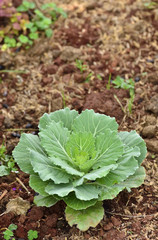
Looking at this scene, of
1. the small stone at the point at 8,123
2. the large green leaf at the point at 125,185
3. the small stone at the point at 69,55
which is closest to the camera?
the large green leaf at the point at 125,185

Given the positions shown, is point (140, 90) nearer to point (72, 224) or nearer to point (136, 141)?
point (136, 141)

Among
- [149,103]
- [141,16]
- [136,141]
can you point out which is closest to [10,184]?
[136,141]

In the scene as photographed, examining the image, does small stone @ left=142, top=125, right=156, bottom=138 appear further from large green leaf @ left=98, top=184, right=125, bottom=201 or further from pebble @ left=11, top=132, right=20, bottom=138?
pebble @ left=11, top=132, right=20, bottom=138

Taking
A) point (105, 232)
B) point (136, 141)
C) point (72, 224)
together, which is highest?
point (136, 141)

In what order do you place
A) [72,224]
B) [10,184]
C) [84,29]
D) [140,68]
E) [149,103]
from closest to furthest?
1. [72,224]
2. [10,184]
3. [149,103]
4. [140,68]
5. [84,29]

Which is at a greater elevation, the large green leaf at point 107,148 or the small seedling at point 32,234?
the large green leaf at point 107,148

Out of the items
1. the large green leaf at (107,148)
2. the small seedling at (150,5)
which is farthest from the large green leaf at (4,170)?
the small seedling at (150,5)

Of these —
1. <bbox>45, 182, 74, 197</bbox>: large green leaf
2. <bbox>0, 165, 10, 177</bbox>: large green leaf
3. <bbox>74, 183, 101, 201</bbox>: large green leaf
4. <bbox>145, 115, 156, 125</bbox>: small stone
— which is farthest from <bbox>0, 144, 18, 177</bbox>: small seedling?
<bbox>145, 115, 156, 125</bbox>: small stone

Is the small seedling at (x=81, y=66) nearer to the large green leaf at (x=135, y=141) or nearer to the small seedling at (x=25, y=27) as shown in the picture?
the small seedling at (x=25, y=27)

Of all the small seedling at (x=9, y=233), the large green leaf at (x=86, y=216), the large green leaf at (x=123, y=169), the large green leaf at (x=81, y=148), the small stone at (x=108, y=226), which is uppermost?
the large green leaf at (x=81, y=148)

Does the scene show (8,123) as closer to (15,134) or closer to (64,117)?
(15,134)
